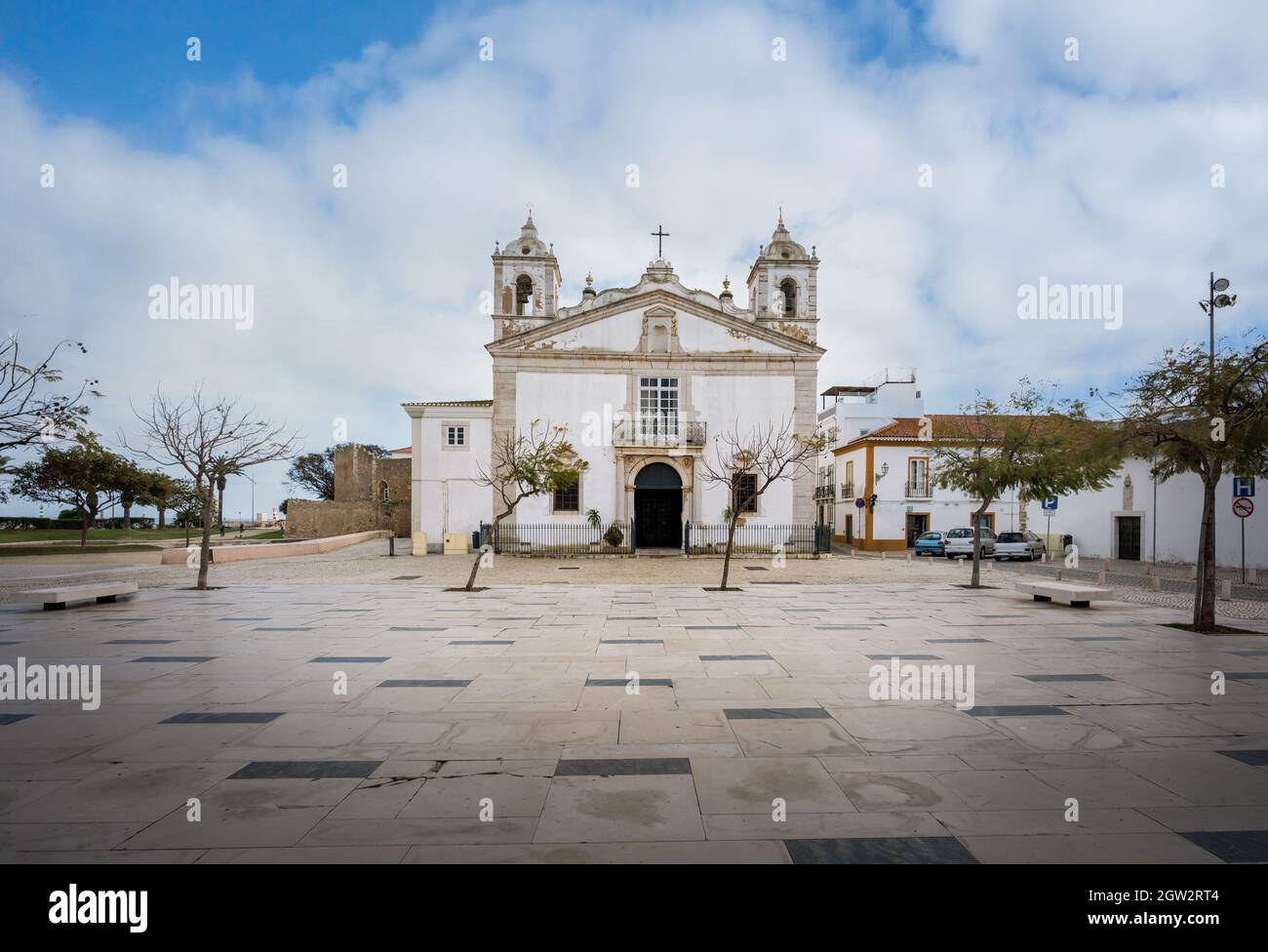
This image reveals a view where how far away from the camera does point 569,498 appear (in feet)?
86.9

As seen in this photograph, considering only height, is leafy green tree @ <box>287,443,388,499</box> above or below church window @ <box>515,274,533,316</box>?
below

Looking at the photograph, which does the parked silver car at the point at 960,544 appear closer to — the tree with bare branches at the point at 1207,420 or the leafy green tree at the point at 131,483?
the tree with bare branches at the point at 1207,420

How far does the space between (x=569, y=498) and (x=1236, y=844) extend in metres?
24.0

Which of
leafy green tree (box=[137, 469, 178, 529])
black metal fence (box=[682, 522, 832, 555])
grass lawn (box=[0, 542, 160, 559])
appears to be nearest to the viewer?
grass lawn (box=[0, 542, 160, 559])

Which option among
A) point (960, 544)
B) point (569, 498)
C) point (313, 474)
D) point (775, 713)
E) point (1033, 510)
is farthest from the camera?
point (313, 474)

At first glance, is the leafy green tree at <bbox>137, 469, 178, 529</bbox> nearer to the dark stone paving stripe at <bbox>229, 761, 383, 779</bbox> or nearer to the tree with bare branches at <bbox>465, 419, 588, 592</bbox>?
the tree with bare branches at <bbox>465, 419, 588, 592</bbox>

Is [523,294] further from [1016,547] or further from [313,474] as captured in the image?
[313,474]

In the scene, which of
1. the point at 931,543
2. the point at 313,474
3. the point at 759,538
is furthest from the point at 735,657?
the point at 313,474

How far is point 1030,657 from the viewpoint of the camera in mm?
7324

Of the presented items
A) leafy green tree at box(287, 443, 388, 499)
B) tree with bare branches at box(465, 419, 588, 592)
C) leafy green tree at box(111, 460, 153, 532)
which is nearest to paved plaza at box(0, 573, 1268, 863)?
tree with bare branches at box(465, 419, 588, 592)

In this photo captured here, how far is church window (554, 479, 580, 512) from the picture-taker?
86.6ft

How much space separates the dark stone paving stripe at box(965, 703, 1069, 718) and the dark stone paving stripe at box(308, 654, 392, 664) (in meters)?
5.68
